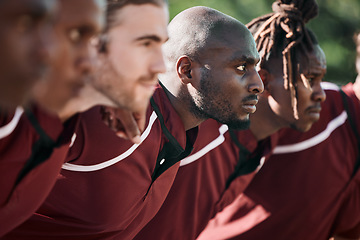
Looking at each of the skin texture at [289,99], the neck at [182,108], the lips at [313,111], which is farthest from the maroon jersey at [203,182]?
the lips at [313,111]

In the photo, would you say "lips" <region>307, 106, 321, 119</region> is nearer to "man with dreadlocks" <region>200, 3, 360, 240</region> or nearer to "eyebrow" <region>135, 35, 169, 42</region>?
"man with dreadlocks" <region>200, 3, 360, 240</region>

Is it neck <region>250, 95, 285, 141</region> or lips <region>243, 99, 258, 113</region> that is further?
neck <region>250, 95, 285, 141</region>

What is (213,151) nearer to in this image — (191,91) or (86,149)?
(191,91)

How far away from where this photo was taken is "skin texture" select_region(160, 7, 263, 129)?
8.20 feet

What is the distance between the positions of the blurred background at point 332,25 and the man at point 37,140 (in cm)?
554

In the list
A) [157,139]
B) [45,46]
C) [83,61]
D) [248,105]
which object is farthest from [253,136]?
[45,46]

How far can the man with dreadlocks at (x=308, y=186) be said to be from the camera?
345cm

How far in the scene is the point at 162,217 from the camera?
2809mm

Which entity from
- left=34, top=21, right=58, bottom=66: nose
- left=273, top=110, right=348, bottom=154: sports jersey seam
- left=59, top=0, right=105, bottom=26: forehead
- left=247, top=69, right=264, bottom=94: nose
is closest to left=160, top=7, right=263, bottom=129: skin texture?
left=247, top=69, right=264, bottom=94: nose

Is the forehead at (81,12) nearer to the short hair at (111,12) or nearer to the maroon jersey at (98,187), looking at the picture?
the short hair at (111,12)

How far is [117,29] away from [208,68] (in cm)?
102

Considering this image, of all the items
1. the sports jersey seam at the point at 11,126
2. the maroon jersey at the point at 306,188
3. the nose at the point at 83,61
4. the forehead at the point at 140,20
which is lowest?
the maroon jersey at the point at 306,188

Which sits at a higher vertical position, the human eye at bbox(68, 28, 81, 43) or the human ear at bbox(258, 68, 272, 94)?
the human eye at bbox(68, 28, 81, 43)

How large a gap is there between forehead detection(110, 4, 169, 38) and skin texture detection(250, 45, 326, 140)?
1.67 meters
